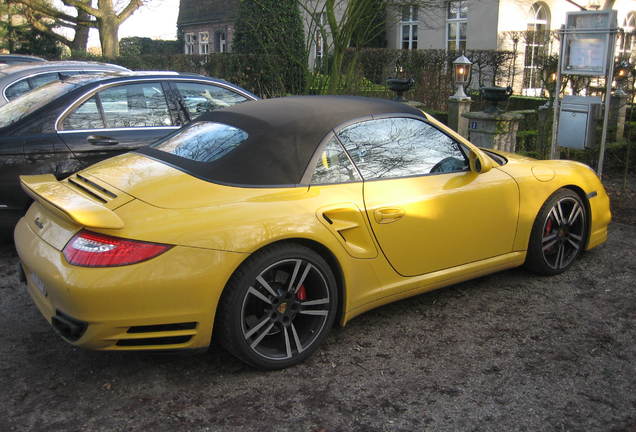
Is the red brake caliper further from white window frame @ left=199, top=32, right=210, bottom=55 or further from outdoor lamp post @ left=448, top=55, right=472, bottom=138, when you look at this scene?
white window frame @ left=199, top=32, right=210, bottom=55

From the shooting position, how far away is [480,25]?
64.3ft

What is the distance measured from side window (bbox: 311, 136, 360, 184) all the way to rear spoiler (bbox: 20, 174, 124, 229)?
1.17 meters

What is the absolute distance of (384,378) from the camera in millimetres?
3516

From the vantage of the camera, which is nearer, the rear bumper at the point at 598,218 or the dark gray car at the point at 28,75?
the rear bumper at the point at 598,218

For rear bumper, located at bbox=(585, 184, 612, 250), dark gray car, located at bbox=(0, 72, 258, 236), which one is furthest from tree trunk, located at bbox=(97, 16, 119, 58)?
rear bumper, located at bbox=(585, 184, 612, 250)

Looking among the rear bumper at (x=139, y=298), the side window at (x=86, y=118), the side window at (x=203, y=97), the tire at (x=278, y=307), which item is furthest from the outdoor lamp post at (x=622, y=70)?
the rear bumper at (x=139, y=298)

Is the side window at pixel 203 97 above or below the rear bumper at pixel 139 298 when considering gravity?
above

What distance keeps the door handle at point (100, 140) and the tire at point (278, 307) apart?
2.80 m

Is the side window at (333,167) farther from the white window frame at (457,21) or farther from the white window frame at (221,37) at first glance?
the white window frame at (221,37)

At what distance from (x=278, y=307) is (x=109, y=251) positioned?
939mm

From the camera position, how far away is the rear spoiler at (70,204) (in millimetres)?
3115

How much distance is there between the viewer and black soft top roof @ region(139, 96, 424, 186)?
11.9 feet

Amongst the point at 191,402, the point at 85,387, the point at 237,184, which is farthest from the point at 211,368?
the point at 237,184

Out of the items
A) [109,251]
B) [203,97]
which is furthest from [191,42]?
[109,251]
